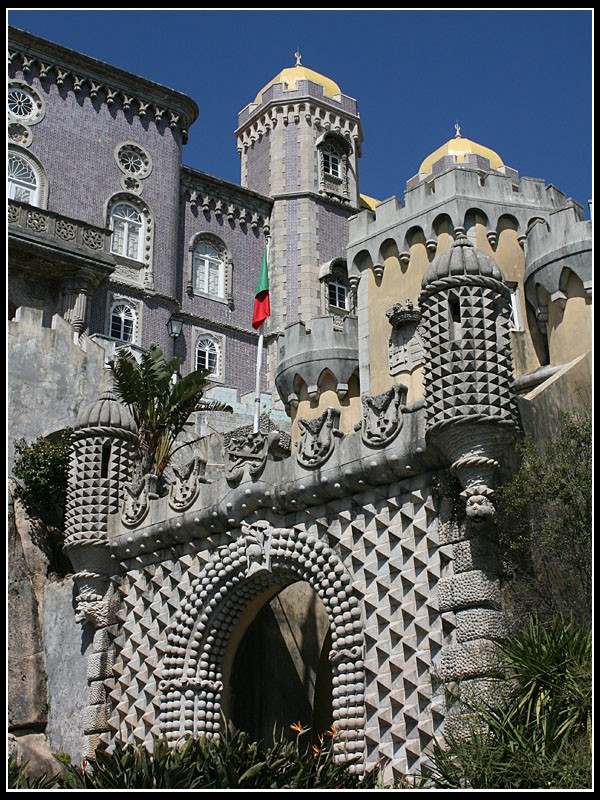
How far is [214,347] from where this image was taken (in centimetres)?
4428

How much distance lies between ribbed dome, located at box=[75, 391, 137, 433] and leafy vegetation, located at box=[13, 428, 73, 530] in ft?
8.01

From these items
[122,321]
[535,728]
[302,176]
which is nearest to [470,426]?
[535,728]

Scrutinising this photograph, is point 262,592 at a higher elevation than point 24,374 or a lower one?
lower

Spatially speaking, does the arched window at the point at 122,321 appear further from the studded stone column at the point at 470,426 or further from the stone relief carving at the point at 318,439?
the studded stone column at the point at 470,426

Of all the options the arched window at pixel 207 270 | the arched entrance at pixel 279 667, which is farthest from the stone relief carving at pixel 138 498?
the arched window at pixel 207 270

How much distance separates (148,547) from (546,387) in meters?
8.63

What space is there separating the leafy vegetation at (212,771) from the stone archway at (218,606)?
3605 mm

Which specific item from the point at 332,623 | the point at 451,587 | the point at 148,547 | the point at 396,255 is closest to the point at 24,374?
the point at 148,547

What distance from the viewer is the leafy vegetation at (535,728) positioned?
1356 centimetres

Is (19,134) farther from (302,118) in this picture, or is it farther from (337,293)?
(337,293)

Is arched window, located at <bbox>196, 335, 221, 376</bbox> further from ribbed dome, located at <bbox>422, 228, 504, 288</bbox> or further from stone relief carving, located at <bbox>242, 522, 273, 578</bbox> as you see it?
ribbed dome, located at <bbox>422, 228, 504, 288</bbox>

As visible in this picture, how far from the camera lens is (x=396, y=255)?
2581cm

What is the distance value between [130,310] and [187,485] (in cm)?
2037

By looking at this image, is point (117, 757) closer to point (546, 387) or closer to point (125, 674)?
point (125, 674)
